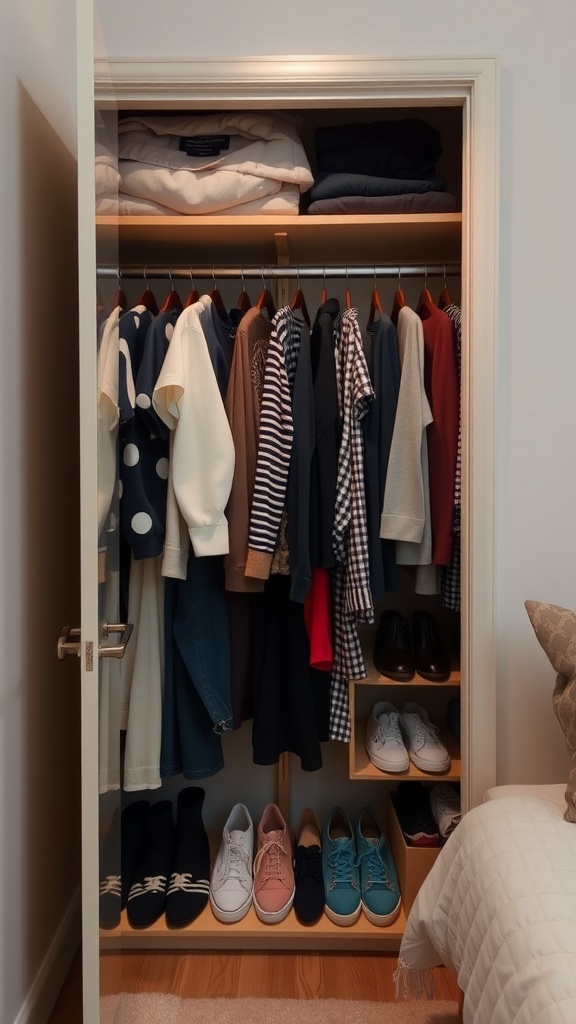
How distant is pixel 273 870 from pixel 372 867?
0.27 m

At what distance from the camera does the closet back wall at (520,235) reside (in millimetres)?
1478

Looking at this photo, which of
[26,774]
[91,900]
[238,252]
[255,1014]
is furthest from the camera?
[238,252]

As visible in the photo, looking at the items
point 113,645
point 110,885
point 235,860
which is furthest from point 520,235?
point 235,860

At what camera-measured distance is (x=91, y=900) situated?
3.74ft

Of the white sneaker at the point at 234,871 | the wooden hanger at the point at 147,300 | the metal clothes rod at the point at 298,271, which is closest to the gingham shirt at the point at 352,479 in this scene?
the metal clothes rod at the point at 298,271

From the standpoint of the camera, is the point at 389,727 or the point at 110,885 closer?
the point at 110,885

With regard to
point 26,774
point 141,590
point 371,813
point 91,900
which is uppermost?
point 141,590

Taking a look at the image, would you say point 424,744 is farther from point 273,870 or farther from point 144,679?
point 144,679

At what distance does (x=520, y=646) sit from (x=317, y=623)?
0.48m

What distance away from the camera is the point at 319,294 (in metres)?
2.09

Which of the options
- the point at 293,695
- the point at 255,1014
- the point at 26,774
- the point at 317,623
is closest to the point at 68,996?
the point at 255,1014

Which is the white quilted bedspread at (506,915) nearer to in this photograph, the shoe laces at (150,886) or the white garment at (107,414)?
the shoe laces at (150,886)

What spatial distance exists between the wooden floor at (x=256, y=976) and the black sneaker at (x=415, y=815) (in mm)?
295

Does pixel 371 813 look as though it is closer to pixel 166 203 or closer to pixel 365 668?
pixel 365 668
